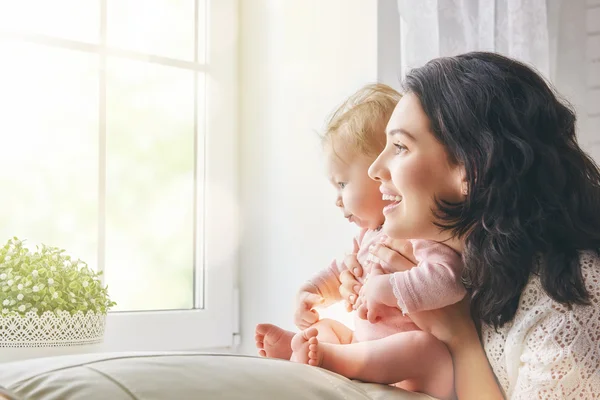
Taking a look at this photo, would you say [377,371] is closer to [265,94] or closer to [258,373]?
[258,373]

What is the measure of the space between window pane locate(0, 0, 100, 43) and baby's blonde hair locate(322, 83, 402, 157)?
33.5 inches

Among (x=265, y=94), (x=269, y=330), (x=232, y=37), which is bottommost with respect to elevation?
(x=269, y=330)

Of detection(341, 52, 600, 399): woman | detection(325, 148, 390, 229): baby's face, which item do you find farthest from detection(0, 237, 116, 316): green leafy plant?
detection(341, 52, 600, 399): woman

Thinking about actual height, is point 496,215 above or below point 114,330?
above

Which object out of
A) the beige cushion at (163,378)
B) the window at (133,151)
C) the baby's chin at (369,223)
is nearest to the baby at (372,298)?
the baby's chin at (369,223)

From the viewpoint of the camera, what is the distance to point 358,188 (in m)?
1.31

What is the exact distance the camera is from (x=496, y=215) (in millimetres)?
982

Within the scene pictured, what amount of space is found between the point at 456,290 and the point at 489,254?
9cm

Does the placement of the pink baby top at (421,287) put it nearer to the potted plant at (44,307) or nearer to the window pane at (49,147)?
the potted plant at (44,307)

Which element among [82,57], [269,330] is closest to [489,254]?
[269,330]

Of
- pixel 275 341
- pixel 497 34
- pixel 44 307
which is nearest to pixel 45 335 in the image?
pixel 44 307

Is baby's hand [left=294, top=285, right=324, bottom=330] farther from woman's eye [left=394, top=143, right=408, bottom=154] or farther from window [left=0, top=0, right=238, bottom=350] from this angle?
window [left=0, top=0, right=238, bottom=350]

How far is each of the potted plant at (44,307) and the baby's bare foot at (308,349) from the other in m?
0.55

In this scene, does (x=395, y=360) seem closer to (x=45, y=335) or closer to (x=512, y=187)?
(x=512, y=187)
